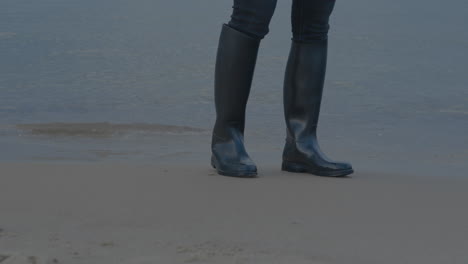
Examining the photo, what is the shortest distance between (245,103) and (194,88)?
7.60 ft

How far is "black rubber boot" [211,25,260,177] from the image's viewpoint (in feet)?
9.18

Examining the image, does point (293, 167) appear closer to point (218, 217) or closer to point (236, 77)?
point (236, 77)

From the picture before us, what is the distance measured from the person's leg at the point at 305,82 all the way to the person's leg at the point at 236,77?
154 mm

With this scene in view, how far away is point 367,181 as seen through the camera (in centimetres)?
279

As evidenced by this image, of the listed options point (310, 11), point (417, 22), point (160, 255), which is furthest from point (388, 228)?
point (417, 22)

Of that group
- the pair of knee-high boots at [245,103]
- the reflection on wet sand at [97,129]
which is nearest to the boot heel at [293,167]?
the pair of knee-high boots at [245,103]

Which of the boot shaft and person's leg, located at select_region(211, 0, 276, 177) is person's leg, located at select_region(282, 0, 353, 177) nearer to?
the boot shaft

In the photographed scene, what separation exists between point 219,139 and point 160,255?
1.02m

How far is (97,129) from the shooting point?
13.8ft

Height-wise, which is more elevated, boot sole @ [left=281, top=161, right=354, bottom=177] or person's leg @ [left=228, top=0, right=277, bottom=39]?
person's leg @ [left=228, top=0, right=277, bottom=39]

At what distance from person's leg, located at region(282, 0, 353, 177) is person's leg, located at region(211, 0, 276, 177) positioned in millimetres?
154

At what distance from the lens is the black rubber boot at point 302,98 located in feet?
9.62

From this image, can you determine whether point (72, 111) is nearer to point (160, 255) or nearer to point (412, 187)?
point (412, 187)

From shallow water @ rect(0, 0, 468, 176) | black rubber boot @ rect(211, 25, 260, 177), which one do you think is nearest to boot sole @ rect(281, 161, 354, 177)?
black rubber boot @ rect(211, 25, 260, 177)
